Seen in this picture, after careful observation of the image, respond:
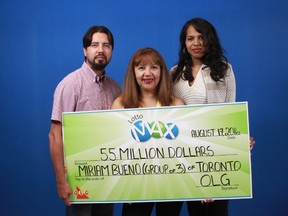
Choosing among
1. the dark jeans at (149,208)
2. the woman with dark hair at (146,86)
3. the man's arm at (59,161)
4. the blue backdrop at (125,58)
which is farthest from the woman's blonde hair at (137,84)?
the blue backdrop at (125,58)

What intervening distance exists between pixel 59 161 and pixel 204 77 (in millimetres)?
804

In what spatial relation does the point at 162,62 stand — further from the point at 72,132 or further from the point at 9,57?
the point at 9,57

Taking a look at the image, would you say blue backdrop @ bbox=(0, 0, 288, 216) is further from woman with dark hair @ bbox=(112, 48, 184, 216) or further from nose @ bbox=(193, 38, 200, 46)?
woman with dark hair @ bbox=(112, 48, 184, 216)

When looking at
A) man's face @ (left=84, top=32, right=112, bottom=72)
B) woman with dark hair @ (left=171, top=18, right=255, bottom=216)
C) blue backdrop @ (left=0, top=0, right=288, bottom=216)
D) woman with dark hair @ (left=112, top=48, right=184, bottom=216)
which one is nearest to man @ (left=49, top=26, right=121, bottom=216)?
man's face @ (left=84, top=32, right=112, bottom=72)

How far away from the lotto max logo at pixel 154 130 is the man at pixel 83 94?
0.27 meters

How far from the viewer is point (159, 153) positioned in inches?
72.6

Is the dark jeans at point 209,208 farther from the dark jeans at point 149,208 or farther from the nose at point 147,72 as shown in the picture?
the nose at point 147,72

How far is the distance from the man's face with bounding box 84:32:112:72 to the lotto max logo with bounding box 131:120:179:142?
37 centimetres

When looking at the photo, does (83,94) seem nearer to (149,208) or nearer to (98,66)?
(98,66)

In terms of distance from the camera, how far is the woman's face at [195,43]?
1974mm

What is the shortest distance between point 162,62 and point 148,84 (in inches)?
5.0

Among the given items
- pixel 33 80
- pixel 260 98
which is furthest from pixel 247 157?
pixel 33 80

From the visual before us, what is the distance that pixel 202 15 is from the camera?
273cm

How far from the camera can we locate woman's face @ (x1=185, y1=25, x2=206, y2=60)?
1.97 m
